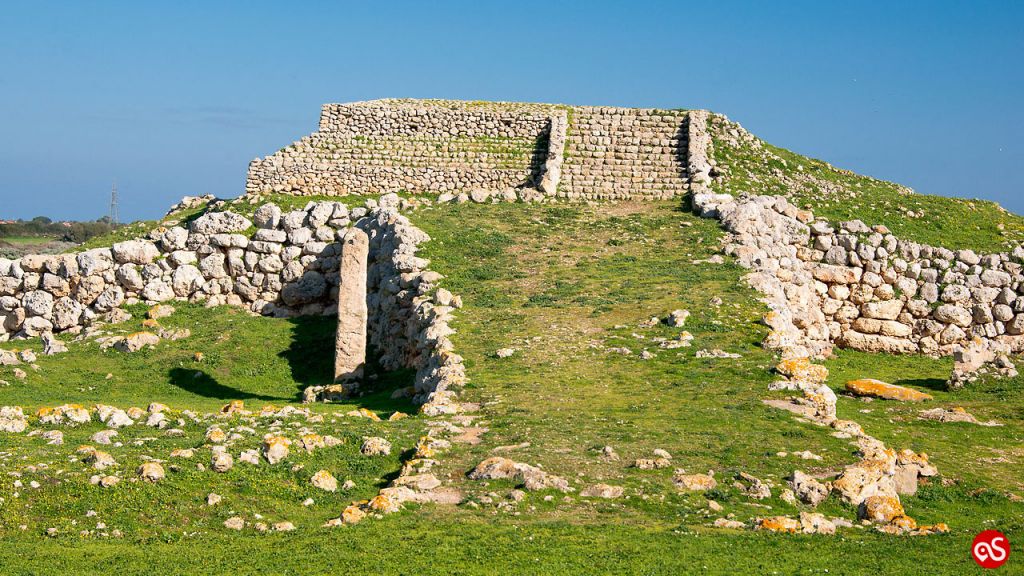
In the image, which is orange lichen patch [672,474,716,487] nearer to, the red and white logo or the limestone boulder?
the red and white logo

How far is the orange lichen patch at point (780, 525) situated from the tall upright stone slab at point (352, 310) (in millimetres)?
13860

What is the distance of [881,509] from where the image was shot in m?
15.5

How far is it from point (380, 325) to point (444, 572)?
17.3m

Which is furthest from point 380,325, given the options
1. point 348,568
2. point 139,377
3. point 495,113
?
point 348,568

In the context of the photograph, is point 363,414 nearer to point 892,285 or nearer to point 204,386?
point 204,386

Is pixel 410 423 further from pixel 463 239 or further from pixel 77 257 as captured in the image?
pixel 77 257

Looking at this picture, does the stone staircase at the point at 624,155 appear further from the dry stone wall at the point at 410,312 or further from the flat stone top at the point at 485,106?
the dry stone wall at the point at 410,312

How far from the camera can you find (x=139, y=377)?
90.7ft

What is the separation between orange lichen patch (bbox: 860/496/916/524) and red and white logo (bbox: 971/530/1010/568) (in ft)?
3.56

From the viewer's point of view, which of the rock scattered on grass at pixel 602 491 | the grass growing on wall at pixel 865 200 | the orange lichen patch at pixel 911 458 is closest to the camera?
the rock scattered on grass at pixel 602 491

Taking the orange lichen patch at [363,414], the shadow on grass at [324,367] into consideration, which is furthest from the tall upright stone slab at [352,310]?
the orange lichen patch at [363,414]

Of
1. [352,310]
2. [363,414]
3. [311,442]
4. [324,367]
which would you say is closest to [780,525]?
[311,442]

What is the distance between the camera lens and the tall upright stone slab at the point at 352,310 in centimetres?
2639

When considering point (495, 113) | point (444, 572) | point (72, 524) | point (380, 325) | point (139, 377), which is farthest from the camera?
point (495, 113)
